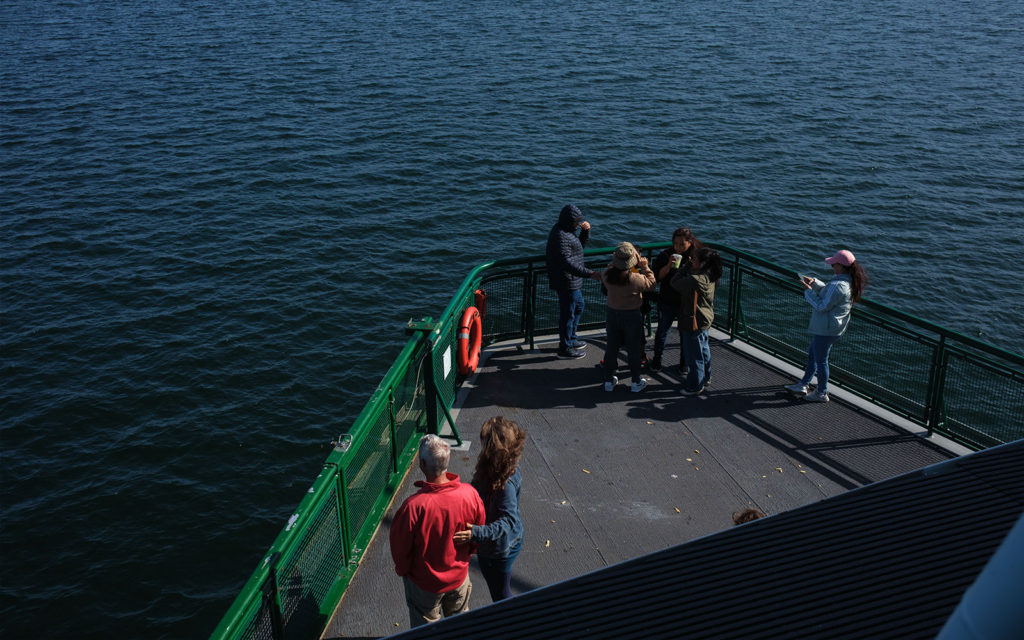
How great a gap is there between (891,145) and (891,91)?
18.8 ft

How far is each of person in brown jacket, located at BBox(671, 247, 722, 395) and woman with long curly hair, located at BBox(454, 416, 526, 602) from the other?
409 centimetres

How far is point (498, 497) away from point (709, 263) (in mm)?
4473

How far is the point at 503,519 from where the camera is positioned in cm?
572

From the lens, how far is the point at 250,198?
2405cm

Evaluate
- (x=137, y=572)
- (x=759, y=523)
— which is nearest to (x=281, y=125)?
(x=137, y=572)

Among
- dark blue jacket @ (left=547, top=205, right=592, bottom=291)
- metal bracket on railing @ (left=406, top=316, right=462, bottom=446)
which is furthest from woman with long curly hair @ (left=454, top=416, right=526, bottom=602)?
dark blue jacket @ (left=547, top=205, right=592, bottom=291)

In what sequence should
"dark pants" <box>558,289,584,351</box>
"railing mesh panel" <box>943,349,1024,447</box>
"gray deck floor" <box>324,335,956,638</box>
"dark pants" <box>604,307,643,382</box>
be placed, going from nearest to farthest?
"gray deck floor" <box>324,335,956,638</box> → "railing mesh panel" <box>943,349,1024,447</box> → "dark pants" <box>604,307,643,382</box> → "dark pants" <box>558,289,584,351</box>

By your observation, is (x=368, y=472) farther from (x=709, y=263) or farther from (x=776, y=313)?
(x=776, y=313)

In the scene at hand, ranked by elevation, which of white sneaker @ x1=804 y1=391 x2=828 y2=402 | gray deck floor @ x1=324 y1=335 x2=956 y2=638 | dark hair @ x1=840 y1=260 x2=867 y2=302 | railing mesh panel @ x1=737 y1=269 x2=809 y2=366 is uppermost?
dark hair @ x1=840 y1=260 x2=867 y2=302

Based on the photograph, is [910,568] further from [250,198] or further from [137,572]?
[250,198]

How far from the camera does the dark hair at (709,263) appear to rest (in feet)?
30.5

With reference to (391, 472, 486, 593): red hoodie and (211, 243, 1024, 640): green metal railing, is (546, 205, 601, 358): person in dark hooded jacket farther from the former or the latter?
(391, 472, 486, 593): red hoodie

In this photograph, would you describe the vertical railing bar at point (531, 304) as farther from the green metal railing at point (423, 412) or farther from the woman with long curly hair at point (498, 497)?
the woman with long curly hair at point (498, 497)

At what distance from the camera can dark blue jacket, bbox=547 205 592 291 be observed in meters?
9.93
